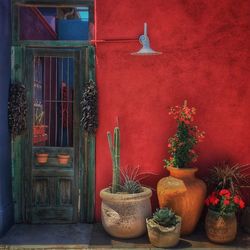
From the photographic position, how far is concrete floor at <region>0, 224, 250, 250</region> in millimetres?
5457

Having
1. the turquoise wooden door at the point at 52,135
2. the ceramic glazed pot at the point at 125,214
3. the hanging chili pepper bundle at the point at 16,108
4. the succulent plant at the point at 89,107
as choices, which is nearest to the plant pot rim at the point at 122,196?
the ceramic glazed pot at the point at 125,214

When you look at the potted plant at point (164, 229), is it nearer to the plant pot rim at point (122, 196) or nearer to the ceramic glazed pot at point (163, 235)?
the ceramic glazed pot at point (163, 235)

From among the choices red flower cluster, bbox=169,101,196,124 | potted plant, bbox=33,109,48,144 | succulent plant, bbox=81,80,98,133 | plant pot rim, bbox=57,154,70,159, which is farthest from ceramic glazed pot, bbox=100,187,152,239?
potted plant, bbox=33,109,48,144

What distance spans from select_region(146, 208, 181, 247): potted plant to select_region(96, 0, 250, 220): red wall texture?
106 cm

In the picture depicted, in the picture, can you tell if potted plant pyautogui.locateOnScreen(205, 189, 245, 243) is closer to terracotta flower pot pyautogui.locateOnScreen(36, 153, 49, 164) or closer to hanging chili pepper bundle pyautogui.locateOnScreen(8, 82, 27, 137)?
terracotta flower pot pyautogui.locateOnScreen(36, 153, 49, 164)

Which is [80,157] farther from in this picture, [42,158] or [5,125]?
[5,125]

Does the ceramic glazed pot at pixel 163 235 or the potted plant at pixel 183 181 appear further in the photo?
the potted plant at pixel 183 181

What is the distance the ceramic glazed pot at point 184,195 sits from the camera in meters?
5.65

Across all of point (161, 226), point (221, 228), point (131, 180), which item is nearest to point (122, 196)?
point (131, 180)

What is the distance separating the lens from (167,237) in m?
5.36

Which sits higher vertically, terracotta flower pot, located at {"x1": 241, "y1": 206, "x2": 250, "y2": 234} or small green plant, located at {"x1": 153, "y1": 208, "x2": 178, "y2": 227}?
small green plant, located at {"x1": 153, "y1": 208, "x2": 178, "y2": 227}

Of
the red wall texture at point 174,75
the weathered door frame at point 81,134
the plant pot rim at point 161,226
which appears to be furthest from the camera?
the weathered door frame at point 81,134

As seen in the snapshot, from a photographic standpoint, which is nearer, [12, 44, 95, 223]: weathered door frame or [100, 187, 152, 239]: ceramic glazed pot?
[100, 187, 152, 239]: ceramic glazed pot

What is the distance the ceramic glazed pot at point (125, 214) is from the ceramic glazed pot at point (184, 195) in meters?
0.34
